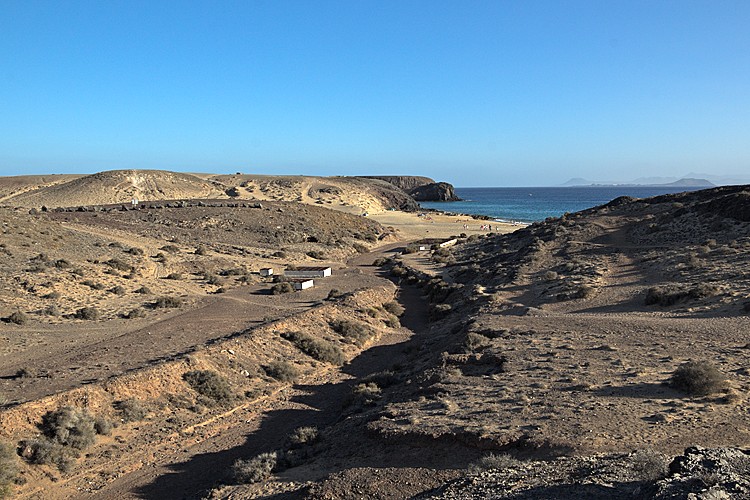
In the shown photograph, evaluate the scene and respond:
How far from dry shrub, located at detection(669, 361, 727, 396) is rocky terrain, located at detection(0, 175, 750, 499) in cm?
4

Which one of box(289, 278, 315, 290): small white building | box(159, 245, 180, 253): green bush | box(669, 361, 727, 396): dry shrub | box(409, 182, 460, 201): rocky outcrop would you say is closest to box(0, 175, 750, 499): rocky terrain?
box(669, 361, 727, 396): dry shrub

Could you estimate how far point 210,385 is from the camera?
1827cm

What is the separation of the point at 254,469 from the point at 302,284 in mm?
22902

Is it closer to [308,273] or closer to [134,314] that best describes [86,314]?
[134,314]

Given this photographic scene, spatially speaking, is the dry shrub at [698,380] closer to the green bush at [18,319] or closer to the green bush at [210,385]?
the green bush at [210,385]

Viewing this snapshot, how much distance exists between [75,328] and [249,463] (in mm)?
14048

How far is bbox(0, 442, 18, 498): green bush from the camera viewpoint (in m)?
12.2

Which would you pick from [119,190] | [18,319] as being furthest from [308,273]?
[119,190]

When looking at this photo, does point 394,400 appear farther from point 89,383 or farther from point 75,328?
point 75,328

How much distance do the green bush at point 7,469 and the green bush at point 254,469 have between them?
4774mm

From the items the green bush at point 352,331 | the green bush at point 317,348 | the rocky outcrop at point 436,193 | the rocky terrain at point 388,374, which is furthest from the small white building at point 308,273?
the rocky outcrop at point 436,193

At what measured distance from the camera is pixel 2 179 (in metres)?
111

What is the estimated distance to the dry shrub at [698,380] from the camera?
500 inches

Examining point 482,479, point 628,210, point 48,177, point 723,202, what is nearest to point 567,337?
point 482,479
